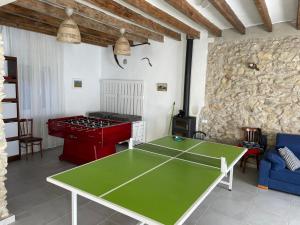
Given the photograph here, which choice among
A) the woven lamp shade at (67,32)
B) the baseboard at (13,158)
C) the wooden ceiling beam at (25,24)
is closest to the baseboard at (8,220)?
the woven lamp shade at (67,32)

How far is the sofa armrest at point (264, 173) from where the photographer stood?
388 centimetres

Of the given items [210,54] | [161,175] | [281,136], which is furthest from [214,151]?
[210,54]

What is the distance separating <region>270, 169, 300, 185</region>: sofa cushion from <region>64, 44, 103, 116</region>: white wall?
5156 millimetres

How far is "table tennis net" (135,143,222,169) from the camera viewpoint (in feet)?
9.13

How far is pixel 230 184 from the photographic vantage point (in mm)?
3838

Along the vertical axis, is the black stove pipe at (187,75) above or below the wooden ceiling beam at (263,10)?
below

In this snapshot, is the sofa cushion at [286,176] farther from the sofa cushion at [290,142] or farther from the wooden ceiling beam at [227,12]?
the wooden ceiling beam at [227,12]

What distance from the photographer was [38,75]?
217 inches

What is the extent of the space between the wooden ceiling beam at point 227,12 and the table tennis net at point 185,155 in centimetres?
214

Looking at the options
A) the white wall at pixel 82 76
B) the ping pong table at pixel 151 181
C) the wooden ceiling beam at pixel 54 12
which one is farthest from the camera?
the white wall at pixel 82 76

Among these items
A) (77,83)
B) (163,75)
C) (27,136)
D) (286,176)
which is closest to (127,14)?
(163,75)

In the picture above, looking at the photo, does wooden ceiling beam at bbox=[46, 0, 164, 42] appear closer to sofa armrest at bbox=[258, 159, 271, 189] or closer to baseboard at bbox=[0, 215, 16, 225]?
Result: baseboard at bbox=[0, 215, 16, 225]

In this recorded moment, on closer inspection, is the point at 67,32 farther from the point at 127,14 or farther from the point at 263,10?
the point at 263,10

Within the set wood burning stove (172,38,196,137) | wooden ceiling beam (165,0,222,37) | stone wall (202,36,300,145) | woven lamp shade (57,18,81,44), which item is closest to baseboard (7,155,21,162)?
woven lamp shade (57,18,81,44)
